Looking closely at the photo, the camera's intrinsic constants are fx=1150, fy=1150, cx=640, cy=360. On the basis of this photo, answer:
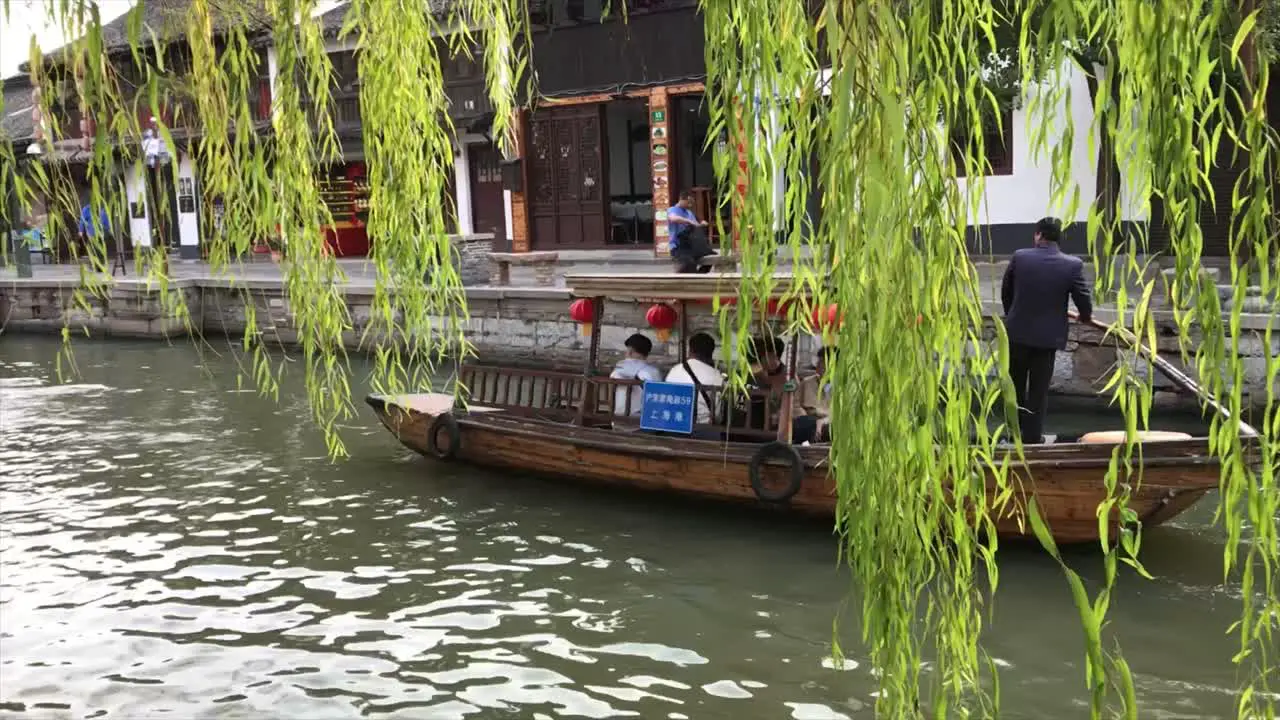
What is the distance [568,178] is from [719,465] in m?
12.6

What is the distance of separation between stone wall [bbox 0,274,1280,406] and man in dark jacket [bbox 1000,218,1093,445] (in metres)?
0.55

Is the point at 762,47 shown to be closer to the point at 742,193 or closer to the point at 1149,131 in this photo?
the point at 742,193

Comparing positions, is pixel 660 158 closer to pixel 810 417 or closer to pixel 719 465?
pixel 810 417

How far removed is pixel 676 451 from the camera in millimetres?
7324

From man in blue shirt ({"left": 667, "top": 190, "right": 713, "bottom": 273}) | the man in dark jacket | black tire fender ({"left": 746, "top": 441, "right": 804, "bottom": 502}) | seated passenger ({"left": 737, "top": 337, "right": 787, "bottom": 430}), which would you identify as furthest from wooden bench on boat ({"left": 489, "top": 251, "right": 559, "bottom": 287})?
the man in dark jacket

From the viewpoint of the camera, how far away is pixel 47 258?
2686 cm

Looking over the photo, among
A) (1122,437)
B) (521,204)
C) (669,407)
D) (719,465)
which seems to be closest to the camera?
(1122,437)

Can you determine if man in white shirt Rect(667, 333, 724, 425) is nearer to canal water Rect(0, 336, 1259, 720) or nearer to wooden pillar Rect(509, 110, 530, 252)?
canal water Rect(0, 336, 1259, 720)

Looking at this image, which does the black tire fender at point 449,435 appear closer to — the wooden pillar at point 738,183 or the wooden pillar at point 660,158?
the wooden pillar at point 738,183

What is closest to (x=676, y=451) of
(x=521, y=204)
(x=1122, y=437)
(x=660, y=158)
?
(x=1122, y=437)

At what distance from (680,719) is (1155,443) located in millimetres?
3063

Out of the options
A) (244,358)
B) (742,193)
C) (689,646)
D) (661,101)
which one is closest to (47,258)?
(244,358)

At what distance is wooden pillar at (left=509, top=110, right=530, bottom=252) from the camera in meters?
19.4

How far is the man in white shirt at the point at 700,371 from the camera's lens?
24.6ft
